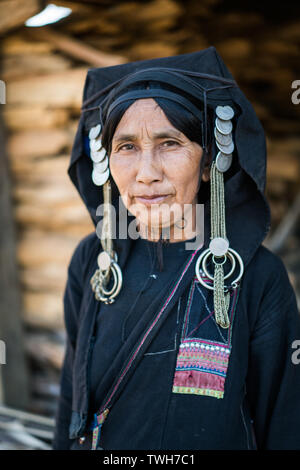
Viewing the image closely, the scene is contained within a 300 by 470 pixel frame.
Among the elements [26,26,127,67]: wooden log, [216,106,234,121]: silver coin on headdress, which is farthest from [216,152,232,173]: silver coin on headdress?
[26,26,127,67]: wooden log

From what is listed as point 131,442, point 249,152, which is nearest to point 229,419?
point 131,442

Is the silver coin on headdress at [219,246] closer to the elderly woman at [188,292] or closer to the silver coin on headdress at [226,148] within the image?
the elderly woman at [188,292]

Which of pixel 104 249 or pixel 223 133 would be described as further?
pixel 104 249

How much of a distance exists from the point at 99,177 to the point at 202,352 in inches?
30.8

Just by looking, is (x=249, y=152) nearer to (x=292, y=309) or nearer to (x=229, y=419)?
(x=292, y=309)

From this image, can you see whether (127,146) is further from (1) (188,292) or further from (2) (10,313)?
(2) (10,313)

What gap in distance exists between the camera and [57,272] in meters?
3.61

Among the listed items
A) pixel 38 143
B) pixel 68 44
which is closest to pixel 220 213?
pixel 68 44

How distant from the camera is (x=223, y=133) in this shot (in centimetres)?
162

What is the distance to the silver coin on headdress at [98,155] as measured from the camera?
1.78m

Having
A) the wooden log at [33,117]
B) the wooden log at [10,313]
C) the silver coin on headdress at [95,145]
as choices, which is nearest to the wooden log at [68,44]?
the wooden log at [33,117]

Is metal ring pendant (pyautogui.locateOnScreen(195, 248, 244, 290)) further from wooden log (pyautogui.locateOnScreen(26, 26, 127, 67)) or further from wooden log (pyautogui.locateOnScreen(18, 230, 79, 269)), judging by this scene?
wooden log (pyautogui.locateOnScreen(18, 230, 79, 269))
